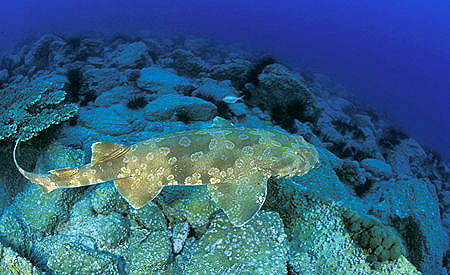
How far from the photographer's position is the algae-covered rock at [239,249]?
3570 millimetres

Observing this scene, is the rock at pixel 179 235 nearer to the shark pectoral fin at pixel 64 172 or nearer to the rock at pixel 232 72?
the shark pectoral fin at pixel 64 172

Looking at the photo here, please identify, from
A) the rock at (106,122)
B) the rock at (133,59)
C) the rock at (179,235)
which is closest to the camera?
the rock at (179,235)

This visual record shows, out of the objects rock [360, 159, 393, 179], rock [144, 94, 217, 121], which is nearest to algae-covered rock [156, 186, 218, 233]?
rock [144, 94, 217, 121]

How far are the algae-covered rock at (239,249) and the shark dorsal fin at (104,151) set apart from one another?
6.26ft

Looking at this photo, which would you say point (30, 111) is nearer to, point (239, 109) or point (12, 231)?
point (12, 231)

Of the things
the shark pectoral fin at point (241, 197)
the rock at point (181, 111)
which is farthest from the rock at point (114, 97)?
the shark pectoral fin at point (241, 197)

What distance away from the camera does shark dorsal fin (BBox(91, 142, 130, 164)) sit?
3.65 m

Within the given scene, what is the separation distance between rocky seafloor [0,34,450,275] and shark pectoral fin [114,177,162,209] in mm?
907

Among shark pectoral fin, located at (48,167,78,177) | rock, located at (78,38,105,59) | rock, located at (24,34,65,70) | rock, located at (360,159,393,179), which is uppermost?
shark pectoral fin, located at (48,167,78,177)

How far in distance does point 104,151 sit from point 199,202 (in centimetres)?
183

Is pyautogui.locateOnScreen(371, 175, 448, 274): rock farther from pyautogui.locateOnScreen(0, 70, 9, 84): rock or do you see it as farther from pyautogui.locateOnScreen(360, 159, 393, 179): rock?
pyautogui.locateOnScreen(0, 70, 9, 84): rock

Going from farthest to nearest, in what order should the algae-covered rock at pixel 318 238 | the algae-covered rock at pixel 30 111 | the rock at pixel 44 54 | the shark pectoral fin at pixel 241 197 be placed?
the rock at pixel 44 54 → the algae-covered rock at pixel 30 111 → the algae-covered rock at pixel 318 238 → the shark pectoral fin at pixel 241 197

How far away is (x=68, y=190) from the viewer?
472cm

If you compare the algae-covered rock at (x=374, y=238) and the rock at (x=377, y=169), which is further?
the rock at (x=377, y=169)
